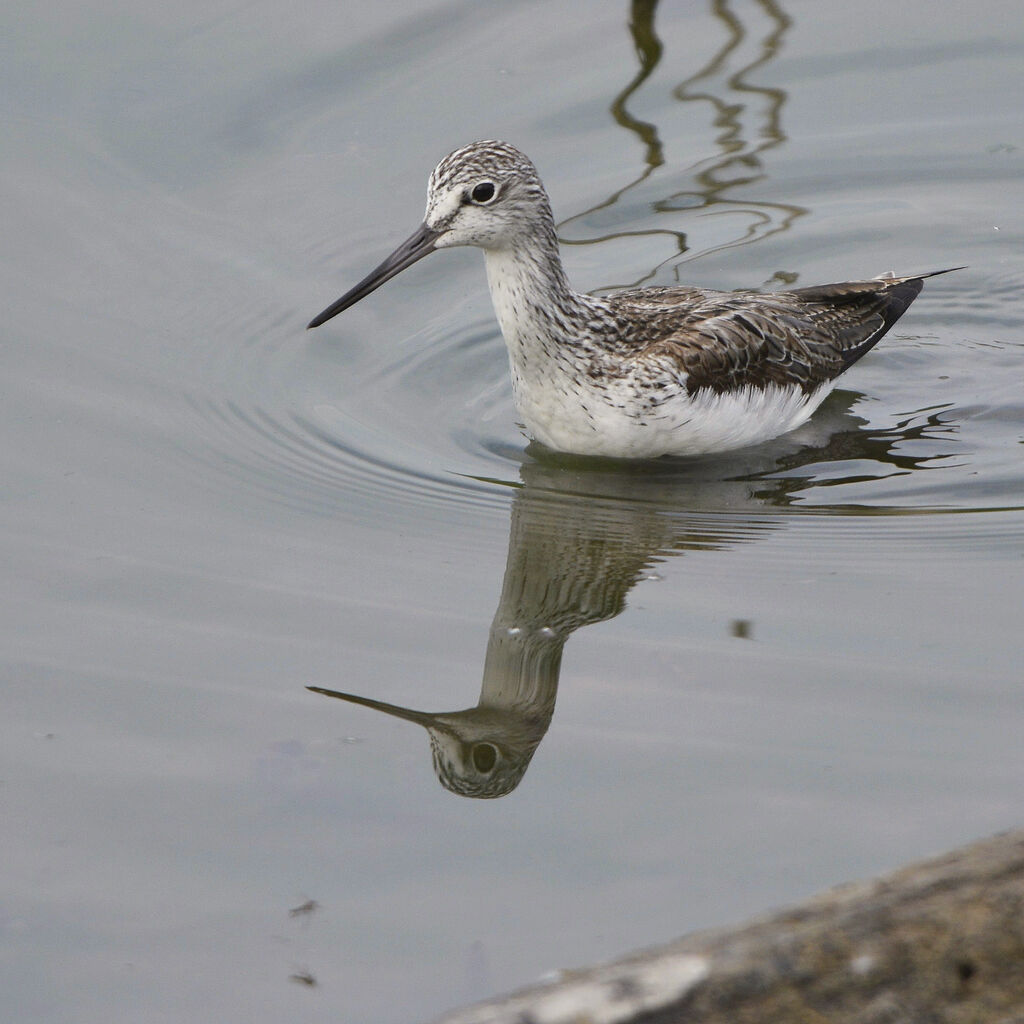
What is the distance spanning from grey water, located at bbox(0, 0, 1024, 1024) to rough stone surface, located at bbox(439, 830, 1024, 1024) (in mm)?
997

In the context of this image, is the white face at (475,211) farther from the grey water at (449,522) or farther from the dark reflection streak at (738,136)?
the dark reflection streak at (738,136)

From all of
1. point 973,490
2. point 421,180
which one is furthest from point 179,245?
point 973,490

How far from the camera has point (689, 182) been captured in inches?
436

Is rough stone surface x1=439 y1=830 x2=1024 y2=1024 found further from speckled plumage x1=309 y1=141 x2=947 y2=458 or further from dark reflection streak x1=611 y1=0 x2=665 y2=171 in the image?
dark reflection streak x1=611 y1=0 x2=665 y2=171

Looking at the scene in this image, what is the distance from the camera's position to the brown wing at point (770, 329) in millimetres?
8484

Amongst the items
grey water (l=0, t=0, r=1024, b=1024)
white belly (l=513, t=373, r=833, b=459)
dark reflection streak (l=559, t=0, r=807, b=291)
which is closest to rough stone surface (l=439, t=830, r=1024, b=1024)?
grey water (l=0, t=0, r=1024, b=1024)

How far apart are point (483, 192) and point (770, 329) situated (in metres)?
1.96

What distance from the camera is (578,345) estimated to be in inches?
324

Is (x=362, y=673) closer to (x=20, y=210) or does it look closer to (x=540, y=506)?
(x=540, y=506)

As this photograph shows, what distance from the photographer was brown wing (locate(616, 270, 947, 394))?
8484 millimetres

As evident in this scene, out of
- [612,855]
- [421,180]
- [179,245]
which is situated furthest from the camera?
[421,180]

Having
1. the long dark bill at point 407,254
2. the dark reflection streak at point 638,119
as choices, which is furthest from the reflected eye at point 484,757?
the dark reflection streak at point 638,119

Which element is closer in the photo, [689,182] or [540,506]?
[540,506]

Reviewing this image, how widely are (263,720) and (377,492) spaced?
2014 mm
